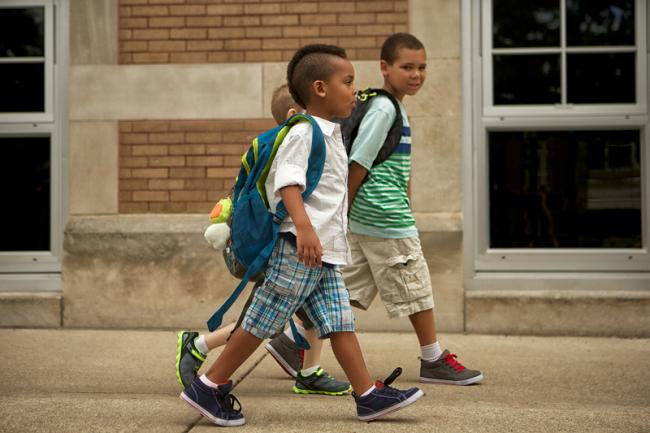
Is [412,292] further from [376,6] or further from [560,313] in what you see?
[376,6]

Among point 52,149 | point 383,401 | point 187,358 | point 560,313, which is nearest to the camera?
point 383,401

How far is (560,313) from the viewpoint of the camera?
20.8ft

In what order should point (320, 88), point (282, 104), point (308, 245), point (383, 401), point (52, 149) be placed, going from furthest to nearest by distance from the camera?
point (52, 149), point (282, 104), point (320, 88), point (383, 401), point (308, 245)

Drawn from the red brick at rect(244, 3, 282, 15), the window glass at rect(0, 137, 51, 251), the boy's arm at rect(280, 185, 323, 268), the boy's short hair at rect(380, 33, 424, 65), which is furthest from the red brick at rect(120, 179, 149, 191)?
the boy's arm at rect(280, 185, 323, 268)

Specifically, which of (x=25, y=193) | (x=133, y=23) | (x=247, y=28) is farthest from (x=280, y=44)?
(x=25, y=193)

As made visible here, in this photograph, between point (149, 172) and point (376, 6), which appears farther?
point (149, 172)

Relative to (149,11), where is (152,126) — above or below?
below

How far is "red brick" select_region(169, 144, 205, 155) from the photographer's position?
6625mm

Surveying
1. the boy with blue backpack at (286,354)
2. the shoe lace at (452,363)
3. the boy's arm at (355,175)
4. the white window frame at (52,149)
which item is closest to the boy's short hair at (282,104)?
the boy with blue backpack at (286,354)

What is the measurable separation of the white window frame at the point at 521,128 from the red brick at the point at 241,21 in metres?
1.46

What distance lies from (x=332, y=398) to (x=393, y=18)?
10.2 feet

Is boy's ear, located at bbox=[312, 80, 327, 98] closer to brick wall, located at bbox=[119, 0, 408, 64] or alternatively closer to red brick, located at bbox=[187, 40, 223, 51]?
brick wall, located at bbox=[119, 0, 408, 64]

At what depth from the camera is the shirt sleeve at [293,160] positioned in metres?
3.60

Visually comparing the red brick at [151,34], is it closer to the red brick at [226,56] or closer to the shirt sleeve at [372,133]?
the red brick at [226,56]
